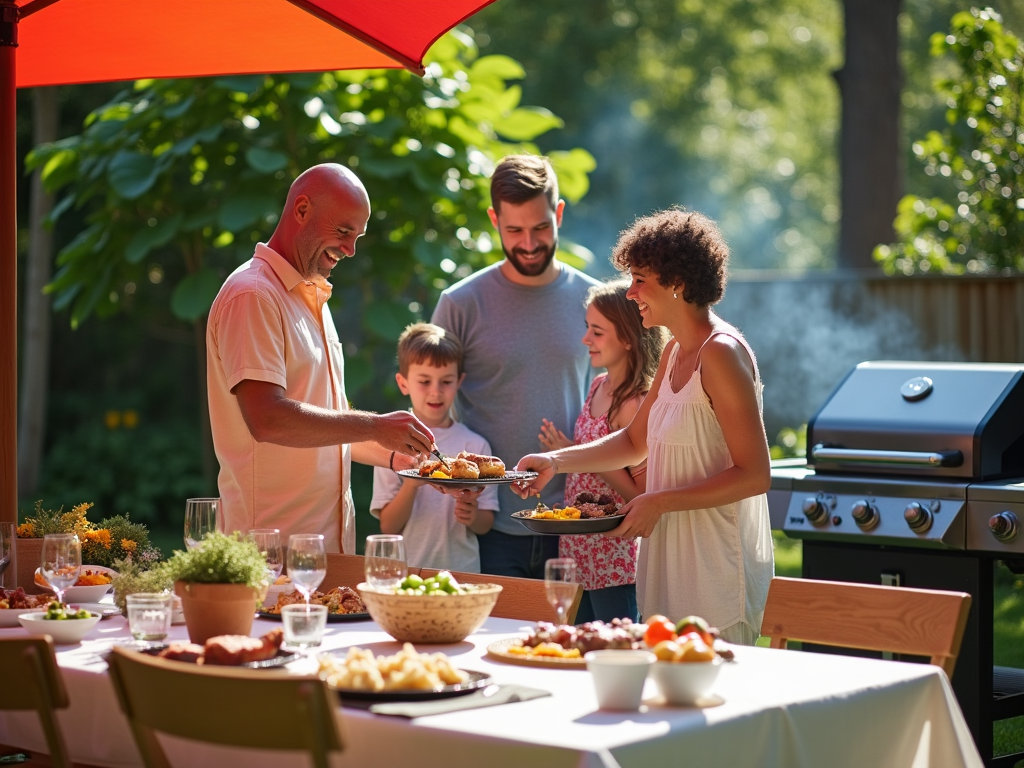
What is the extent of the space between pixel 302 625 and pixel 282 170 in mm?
5174

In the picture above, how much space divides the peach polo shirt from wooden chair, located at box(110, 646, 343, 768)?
1462 mm

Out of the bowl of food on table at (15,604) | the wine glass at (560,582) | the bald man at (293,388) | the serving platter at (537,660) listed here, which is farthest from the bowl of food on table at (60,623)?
the wine glass at (560,582)

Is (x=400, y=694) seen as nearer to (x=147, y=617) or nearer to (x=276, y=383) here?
(x=147, y=617)

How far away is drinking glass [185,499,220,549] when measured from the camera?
3.10 metres

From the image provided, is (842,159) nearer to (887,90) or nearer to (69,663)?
(887,90)

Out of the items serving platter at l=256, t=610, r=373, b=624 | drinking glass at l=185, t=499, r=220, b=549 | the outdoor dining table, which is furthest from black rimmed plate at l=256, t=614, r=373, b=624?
drinking glass at l=185, t=499, r=220, b=549

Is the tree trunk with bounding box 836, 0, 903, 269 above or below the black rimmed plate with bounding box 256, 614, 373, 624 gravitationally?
above

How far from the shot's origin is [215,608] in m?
2.76

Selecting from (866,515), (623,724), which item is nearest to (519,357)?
(866,515)

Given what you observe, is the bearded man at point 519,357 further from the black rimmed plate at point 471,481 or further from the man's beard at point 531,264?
the black rimmed plate at point 471,481

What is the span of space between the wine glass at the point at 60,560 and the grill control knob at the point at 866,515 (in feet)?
8.94

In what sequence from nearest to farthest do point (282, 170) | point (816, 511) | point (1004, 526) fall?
point (1004, 526), point (816, 511), point (282, 170)

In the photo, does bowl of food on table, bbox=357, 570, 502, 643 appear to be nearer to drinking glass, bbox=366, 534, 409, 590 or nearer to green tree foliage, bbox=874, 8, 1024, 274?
drinking glass, bbox=366, 534, 409, 590

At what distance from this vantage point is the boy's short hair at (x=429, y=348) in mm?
4496
